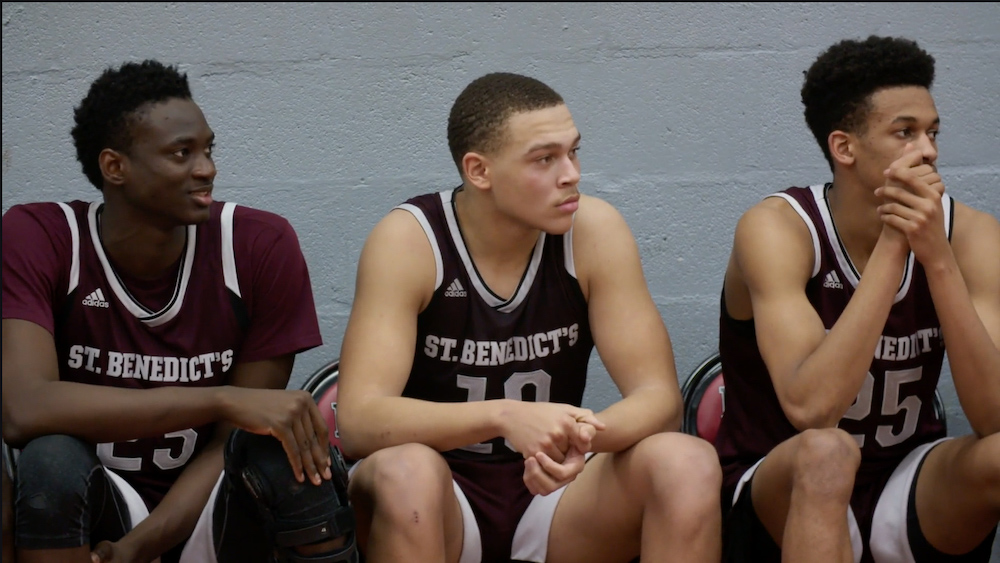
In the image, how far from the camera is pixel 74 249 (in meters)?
2.71

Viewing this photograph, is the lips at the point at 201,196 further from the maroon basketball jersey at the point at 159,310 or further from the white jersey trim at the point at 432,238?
the white jersey trim at the point at 432,238

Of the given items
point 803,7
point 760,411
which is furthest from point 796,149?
point 760,411

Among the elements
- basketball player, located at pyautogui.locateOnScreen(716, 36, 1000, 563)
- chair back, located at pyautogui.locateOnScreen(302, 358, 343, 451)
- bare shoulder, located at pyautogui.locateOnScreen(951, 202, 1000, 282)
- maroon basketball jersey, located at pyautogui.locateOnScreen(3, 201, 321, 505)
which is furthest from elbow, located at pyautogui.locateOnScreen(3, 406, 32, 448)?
bare shoulder, located at pyautogui.locateOnScreen(951, 202, 1000, 282)

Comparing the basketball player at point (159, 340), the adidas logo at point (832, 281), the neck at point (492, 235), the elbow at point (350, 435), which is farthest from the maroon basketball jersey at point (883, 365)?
the basketball player at point (159, 340)

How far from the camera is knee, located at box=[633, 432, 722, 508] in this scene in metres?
2.33

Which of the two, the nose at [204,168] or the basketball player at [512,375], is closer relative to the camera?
the basketball player at [512,375]

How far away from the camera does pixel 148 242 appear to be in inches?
108

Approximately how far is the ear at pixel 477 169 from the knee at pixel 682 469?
2.22 ft

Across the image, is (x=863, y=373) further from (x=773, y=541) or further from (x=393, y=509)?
(x=393, y=509)

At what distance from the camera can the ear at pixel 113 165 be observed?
9.04 ft

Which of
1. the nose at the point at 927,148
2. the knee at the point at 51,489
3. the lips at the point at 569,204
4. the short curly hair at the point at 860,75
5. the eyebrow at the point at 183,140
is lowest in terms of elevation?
the knee at the point at 51,489

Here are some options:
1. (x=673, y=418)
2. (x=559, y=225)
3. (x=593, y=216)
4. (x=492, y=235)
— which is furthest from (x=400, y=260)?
(x=673, y=418)

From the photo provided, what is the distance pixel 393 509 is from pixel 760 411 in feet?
3.22

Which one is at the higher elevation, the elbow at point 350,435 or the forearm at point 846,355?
the forearm at point 846,355
